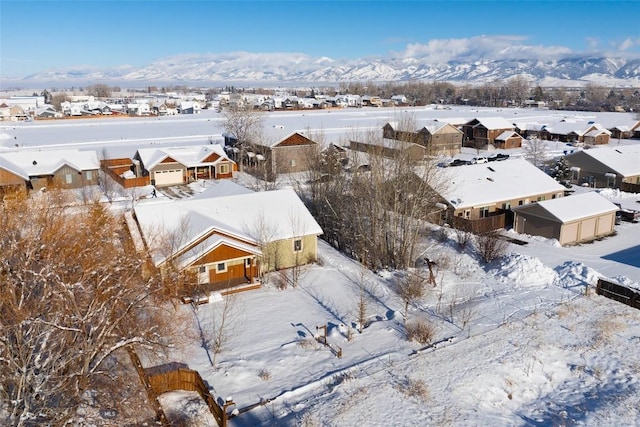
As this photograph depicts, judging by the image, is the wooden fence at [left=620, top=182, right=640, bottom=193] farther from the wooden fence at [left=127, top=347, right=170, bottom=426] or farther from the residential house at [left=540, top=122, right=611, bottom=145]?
the wooden fence at [left=127, top=347, right=170, bottom=426]

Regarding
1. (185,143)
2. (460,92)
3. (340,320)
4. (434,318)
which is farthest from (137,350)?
(460,92)

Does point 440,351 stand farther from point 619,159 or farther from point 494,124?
point 494,124

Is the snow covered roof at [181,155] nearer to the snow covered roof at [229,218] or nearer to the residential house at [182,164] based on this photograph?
the residential house at [182,164]

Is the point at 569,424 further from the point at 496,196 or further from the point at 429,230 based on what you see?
the point at 496,196

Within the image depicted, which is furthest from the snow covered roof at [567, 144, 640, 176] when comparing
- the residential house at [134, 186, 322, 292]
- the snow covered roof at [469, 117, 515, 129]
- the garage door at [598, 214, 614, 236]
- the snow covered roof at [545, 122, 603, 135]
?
the residential house at [134, 186, 322, 292]

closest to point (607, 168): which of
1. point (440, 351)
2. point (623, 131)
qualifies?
point (440, 351)

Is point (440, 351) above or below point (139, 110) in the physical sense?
below
